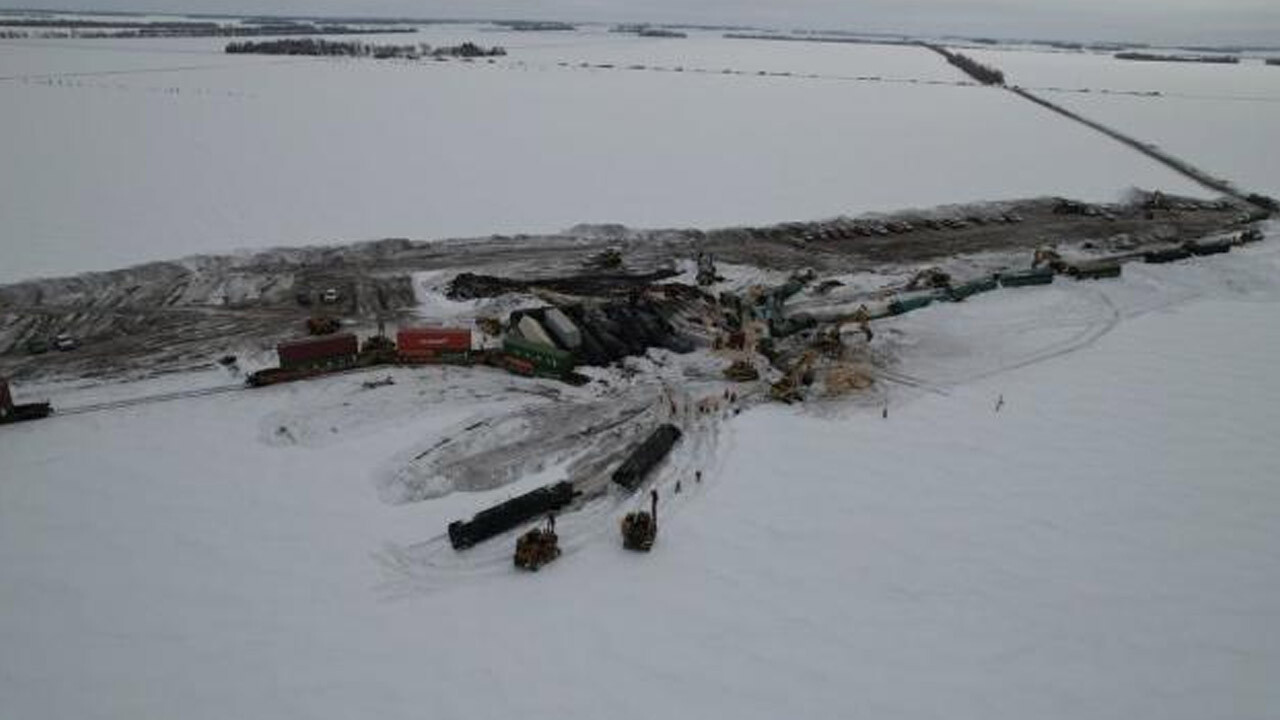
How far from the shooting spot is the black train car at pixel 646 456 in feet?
56.1

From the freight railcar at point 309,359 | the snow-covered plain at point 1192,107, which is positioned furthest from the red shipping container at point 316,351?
the snow-covered plain at point 1192,107

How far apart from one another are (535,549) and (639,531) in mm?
1967

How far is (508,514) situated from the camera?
15.6 meters

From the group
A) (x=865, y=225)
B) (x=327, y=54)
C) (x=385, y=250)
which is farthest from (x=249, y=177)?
(x=327, y=54)

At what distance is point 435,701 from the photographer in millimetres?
11977

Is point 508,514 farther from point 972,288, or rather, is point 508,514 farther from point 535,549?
point 972,288

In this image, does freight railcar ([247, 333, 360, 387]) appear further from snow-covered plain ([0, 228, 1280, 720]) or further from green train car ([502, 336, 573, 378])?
green train car ([502, 336, 573, 378])

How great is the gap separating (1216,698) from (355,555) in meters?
14.5

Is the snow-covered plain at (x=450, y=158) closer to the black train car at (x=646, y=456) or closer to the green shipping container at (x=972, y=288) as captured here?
the green shipping container at (x=972, y=288)

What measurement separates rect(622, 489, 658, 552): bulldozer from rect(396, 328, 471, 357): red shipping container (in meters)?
8.94

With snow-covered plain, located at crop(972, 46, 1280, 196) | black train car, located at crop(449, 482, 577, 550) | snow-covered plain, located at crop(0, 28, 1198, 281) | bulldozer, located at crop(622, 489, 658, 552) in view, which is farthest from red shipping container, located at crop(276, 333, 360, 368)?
snow-covered plain, located at crop(972, 46, 1280, 196)

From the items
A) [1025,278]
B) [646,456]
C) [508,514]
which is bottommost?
[508,514]

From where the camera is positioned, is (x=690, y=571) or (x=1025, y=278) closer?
(x=690, y=571)

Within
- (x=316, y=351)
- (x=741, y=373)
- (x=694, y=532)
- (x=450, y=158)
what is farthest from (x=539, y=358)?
(x=450, y=158)
